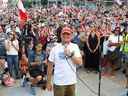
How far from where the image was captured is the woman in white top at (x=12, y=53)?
42.8 feet

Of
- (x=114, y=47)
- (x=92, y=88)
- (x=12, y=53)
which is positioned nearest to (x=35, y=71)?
(x=92, y=88)

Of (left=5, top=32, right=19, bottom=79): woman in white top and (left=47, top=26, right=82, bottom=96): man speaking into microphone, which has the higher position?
(left=47, top=26, right=82, bottom=96): man speaking into microphone

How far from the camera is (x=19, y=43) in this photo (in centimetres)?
1413

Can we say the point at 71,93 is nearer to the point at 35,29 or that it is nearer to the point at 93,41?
the point at 93,41

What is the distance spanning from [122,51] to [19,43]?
3327mm

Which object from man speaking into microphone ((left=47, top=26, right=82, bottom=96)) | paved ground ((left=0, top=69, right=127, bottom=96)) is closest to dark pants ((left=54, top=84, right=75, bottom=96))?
man speaking into microphone ((left=47, top=26, right=82, bottom=96))

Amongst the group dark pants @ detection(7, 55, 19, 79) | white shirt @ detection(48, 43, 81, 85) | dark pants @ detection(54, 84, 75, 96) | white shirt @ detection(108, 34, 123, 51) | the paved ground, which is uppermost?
white shirt @ detection(48, 43, 81, 85)

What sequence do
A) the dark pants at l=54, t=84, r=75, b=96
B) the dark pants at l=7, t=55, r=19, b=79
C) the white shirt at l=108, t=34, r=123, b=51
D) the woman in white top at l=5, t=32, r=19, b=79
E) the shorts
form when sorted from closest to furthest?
the dark pants at l=54, t=84, r=75, b=96 < the shorts < the woman in white top at l=5, t=32, r=19, b=79 < the dark pants at l=7, t=55, r=19, b=79 < the white shirt at l=108, t=34, r=123, b=51

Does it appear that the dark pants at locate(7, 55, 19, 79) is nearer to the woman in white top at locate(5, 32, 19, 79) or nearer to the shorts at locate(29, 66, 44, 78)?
the woman in white top at locate(5, 32, 19, 79)

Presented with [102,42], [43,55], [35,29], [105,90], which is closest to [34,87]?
[43,55]

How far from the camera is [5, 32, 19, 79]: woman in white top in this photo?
13046mm

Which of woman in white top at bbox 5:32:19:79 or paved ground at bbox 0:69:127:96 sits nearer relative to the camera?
paved ground at bbox 0:69:127:96

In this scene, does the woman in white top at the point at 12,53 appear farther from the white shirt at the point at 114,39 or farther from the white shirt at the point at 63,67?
the white shirt at the point at 63,67

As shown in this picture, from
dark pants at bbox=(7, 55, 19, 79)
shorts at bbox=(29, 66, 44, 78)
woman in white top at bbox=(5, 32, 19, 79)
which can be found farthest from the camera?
dark pants at bbox=(7, 55, 19, 79)
